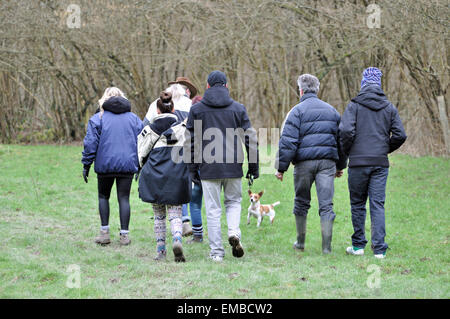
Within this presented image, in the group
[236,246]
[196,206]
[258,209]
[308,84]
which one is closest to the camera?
[236,246]

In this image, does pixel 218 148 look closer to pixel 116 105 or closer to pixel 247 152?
pixel 247 152

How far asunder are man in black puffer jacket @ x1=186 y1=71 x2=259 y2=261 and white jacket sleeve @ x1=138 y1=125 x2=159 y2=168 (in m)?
0.39

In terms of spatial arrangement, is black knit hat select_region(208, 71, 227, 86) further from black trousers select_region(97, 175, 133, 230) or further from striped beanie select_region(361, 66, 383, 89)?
black trousers select_region(97, 175, 133, 230)

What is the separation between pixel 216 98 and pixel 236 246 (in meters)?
1.44

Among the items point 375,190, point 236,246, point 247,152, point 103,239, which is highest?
point 247,152

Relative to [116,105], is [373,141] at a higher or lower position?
lower

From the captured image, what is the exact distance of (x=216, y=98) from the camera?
18.7 feet

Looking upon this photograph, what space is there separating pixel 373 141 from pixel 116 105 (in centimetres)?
278

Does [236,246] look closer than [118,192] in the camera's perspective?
Yes

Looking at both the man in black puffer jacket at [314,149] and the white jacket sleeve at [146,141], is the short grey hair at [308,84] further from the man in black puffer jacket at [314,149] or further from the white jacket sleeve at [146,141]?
the white jacket sleeve at [146,141]

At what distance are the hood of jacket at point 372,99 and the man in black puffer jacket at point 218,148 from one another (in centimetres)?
114

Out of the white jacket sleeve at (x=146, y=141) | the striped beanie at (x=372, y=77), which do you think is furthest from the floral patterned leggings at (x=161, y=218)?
the striped beanie at (x=372, y=77)

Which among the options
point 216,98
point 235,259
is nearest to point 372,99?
point 216,98

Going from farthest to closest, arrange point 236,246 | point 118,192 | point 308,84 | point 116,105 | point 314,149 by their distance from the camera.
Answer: point 118,192 < point 116,105 < point 308,84 < point 314,149 < point 236,246
